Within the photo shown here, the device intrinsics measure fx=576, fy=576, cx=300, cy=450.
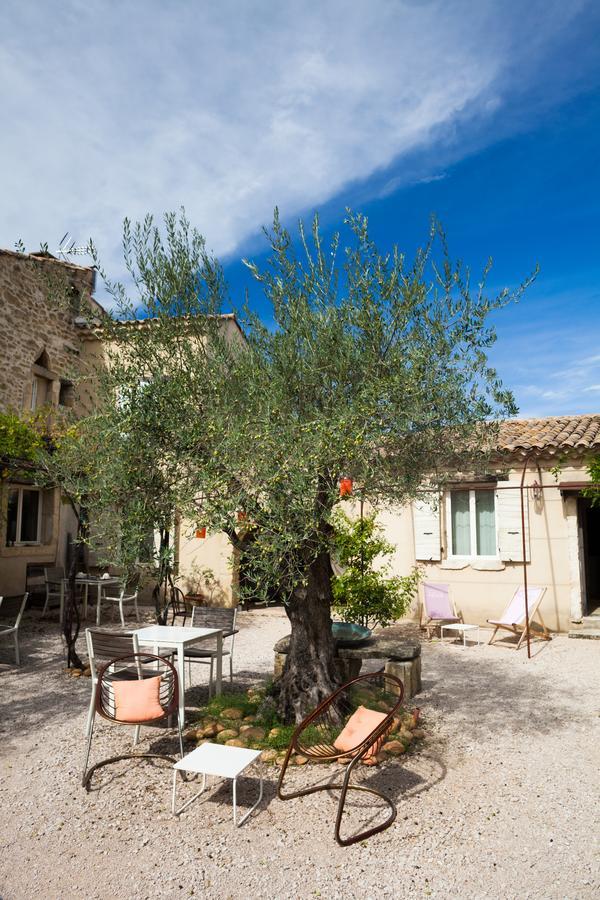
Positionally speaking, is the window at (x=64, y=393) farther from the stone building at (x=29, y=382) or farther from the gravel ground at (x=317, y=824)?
the gravel ground at (x=317, y=824)

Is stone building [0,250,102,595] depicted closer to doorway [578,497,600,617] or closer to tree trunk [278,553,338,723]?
tree trunk [278,553,338,723]

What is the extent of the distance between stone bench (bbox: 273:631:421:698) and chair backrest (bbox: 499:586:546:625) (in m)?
4.09

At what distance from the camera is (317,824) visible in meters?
3.82

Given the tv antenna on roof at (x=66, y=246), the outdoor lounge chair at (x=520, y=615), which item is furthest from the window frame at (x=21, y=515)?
the outdoor lounge chair at (x=520, y=615)

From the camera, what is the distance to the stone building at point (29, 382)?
13102mm

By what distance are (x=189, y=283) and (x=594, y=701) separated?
6498mm

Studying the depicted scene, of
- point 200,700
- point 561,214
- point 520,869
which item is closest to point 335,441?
point 520,869

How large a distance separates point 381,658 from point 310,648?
122 cm

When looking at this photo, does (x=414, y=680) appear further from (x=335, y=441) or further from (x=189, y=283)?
(x=189, y=283)

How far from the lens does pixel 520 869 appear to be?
331cm

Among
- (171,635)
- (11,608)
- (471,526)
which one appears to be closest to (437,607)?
(471,526)

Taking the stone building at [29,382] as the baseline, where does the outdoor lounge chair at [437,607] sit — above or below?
below

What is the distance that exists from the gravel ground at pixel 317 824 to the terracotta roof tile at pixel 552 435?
567 centimetres

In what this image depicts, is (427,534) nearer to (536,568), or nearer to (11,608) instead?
(536,568)
